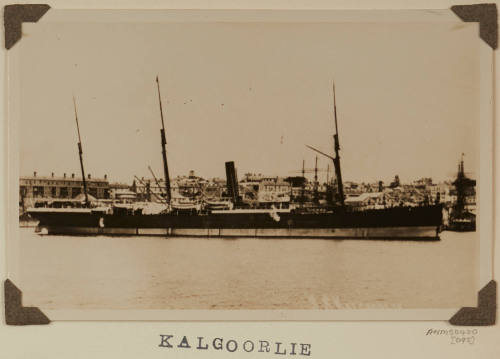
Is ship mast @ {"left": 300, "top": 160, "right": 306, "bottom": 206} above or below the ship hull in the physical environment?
above

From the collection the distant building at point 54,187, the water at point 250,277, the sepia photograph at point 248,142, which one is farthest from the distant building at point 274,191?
the distant building at point 54,187

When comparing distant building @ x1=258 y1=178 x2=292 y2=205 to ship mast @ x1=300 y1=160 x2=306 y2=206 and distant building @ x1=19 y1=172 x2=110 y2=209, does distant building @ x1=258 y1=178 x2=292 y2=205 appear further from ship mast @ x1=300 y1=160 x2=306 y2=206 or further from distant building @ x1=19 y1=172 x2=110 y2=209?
distant building @ x1=19 y1=172 x2=110 y2=209

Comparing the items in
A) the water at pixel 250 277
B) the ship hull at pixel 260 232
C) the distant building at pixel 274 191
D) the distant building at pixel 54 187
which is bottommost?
the water at pixel 250 277

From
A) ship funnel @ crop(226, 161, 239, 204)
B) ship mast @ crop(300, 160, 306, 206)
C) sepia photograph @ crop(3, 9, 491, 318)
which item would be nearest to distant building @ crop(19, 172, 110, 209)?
sepia photograph @ crop(3, 9, 491, 318)

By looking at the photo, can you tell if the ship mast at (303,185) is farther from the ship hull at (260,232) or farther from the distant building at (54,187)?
the distant building at (54,187)

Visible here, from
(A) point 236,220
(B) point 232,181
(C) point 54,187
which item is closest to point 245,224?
(A) point 236,220

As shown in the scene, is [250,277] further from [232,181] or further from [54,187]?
[54,187]
